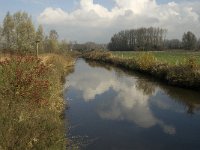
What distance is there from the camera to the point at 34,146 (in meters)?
7.58

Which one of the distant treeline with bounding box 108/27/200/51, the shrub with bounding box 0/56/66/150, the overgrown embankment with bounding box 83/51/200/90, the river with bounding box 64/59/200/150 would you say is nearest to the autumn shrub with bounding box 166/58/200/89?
the overgrown embankment with bounding box 83/51/200/90

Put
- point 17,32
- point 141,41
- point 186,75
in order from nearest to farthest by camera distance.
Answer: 1. point 186,75
2. point 17,32
3. point 141,41

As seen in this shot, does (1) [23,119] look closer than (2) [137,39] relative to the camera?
Yes

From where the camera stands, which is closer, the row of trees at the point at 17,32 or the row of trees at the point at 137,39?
the row of trees at the point at 17,32

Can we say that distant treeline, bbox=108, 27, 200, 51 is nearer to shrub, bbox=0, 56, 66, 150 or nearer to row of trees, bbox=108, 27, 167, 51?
row of trees, bbox=108, 27, 167, 51

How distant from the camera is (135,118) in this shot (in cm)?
1691

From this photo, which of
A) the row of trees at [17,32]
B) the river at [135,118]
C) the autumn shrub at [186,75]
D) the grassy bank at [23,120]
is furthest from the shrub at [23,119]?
the row of trees at [17,32]

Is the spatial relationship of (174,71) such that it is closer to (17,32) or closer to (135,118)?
(135,118)

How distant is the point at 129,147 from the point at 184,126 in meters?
4.04

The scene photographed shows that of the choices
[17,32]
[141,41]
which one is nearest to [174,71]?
[17,32]

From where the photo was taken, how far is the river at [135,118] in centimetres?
1295

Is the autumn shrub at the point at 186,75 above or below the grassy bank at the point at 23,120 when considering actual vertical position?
below

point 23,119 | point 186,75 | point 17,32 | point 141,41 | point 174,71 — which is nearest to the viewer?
point 23,119

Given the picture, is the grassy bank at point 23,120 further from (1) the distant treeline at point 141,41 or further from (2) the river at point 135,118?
(1) the distant treeline at point 141,41
